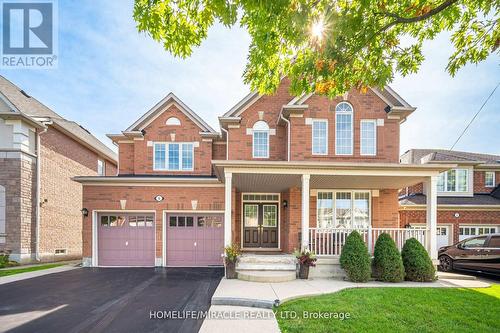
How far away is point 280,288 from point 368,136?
297 inches

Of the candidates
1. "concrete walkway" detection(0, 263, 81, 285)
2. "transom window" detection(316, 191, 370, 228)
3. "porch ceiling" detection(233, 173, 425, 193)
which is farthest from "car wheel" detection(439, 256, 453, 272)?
"concrete walkway" detection(0, 263, 81, 285)

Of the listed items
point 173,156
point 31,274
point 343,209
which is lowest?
point 31,274

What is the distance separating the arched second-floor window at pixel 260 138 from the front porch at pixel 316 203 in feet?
5.74

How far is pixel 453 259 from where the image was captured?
1137 cm

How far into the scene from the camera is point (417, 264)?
357 inches

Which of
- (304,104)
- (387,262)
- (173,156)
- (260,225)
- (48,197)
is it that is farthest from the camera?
(48,197)

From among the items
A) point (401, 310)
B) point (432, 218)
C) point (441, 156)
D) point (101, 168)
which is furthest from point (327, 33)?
point (101, 168)

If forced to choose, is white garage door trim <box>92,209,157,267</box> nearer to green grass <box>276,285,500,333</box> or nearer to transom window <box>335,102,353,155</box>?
green grass <box>276,285,500,333</box>

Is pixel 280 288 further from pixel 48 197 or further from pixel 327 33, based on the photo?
pixel 48 197

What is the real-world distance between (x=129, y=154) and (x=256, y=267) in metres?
8.69

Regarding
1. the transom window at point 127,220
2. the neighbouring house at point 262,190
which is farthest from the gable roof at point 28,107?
the transom window at point 127,220

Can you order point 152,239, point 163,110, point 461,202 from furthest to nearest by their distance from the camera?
point 461,202 < point 163,110 < point 152,239

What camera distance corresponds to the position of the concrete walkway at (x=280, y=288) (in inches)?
264

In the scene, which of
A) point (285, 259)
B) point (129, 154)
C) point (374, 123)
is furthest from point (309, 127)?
point (129, 154)
